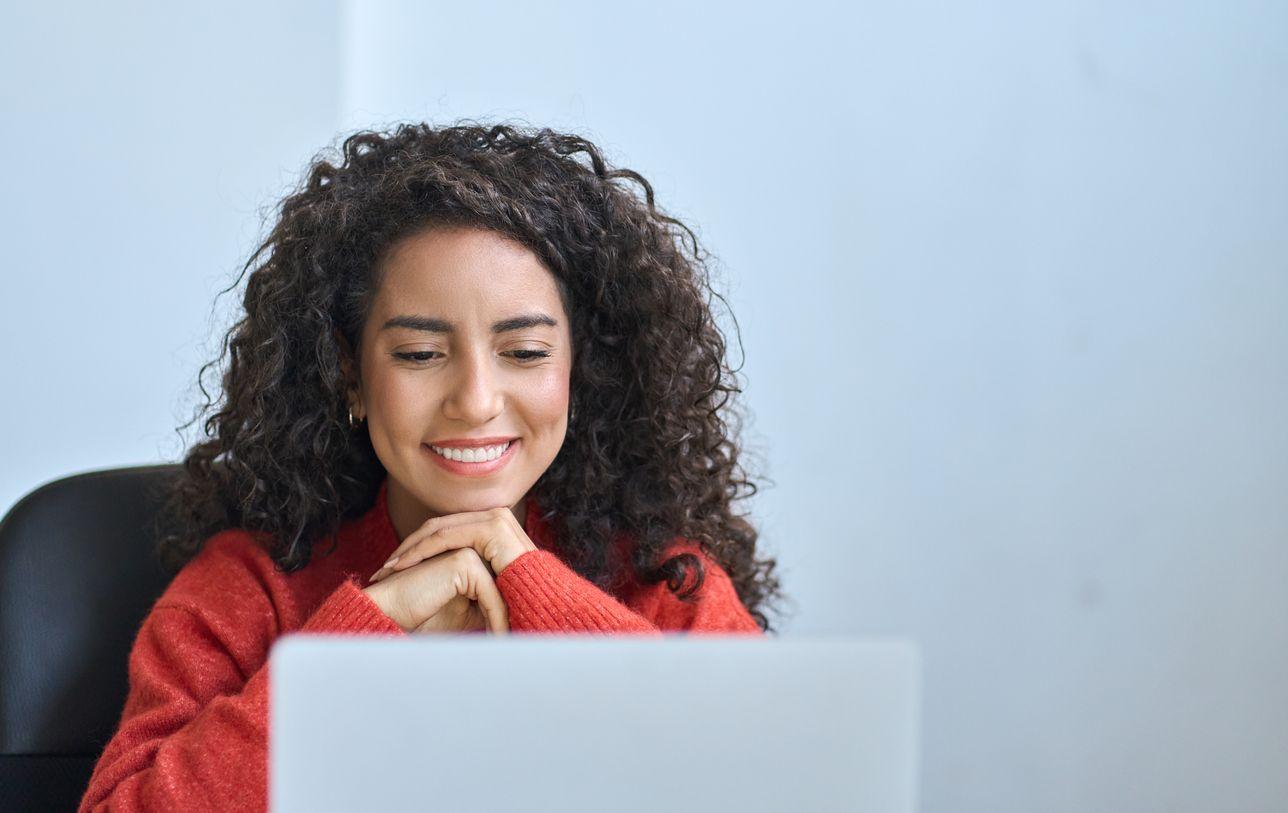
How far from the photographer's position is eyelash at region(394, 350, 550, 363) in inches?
51.9

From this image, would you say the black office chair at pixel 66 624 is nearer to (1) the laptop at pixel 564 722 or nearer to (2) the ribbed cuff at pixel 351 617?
(2) the ribbed cuff at pixel 351 617

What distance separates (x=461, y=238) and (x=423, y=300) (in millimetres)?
75

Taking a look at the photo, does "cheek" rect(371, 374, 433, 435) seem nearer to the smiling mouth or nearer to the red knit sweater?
the smiling mouth

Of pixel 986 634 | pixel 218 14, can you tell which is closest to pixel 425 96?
pixel 218 14

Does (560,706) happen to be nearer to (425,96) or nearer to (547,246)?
(547,246)

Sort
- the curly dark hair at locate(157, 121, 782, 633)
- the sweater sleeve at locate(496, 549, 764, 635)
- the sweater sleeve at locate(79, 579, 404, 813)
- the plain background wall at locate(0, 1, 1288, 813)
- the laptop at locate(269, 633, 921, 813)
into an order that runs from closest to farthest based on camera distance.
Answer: the laptop at locate(269, 633, 921, 813), the sweater sleeve at locate(79, 579, 404, 813), the sweater sleeve at locate(496, 549, 764, 635), the curly dark hair at locate(157, 121, 782, 633), the plain background wall at locate(0, 1, 1288, 813)

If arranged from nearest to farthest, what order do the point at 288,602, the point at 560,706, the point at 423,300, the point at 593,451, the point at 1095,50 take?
1. the point at 560,706
2. the point at 423,300
3. the point at 288,602
4. the point at 593,451
5. the point at 1095,50

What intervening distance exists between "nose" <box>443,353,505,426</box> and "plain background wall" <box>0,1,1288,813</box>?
94 cm

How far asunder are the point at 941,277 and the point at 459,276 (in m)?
1.09

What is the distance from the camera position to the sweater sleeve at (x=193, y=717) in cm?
116

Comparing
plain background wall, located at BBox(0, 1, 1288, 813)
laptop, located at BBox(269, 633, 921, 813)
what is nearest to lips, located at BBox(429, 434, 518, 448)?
laptop, located at BBox(269, 633, 921, 813)

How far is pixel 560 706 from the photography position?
0.59m

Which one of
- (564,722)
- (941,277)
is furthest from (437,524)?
(941,277)

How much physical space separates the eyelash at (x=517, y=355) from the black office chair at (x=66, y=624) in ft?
1.29
